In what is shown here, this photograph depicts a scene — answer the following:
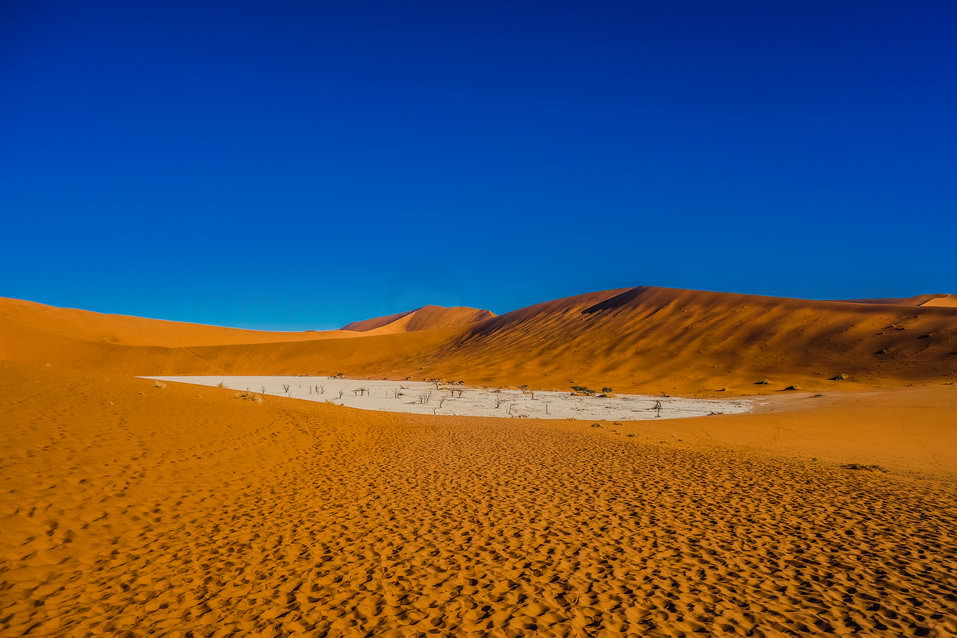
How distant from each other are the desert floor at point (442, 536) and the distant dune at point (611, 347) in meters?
25.8

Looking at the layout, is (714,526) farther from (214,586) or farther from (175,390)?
(175,390)

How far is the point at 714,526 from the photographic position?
8.68 metres

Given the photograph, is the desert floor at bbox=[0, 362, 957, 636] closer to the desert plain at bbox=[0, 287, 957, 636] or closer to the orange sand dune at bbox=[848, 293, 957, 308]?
the desert plain at bbox=[0, 287, 957, 636]

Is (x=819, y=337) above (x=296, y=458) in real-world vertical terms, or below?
above

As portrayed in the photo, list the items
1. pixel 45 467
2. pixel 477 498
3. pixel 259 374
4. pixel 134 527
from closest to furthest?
pixel 134 527 → pixel 45 467 → pixel 477 498 → pixel 259 374

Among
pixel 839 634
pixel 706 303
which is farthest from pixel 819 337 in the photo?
pixel 839 634

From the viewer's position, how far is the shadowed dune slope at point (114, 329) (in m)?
74.1

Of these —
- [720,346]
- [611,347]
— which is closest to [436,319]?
[611,347]

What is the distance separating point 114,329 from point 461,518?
335 ft

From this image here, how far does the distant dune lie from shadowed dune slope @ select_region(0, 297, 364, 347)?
0.38m

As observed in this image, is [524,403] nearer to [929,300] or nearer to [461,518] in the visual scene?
[461,518]

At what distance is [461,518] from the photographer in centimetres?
923

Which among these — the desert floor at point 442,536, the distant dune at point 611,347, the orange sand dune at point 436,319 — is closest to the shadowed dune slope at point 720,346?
the distant dune at point 611,347

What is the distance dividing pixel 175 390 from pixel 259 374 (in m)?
49.1
